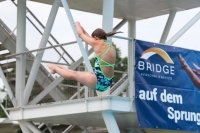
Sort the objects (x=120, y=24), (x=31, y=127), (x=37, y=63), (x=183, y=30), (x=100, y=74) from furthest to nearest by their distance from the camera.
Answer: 1. (x=120, y=24)
2. (x=183, y=30)
3. (x=31, y=127)
4. (x=37, y=63)
5. (x=100, y=74)

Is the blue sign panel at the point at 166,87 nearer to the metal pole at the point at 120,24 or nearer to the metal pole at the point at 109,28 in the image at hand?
the metal pole at the point at 109,28

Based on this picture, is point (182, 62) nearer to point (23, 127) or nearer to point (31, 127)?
point (31, 127)

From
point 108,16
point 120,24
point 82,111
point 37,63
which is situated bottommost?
point 82,111

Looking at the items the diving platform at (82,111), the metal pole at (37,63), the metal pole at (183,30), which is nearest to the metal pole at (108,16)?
the diving platform at (82,111)

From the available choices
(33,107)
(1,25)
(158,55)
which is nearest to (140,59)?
(158,55)

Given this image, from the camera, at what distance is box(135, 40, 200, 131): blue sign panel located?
19.0 meters

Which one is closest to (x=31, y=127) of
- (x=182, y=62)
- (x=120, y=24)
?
(x=182, y=62)

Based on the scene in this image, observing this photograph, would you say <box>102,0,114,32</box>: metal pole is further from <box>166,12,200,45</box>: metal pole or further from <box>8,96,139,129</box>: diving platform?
<box>166,12,200,45</box>: metal pole

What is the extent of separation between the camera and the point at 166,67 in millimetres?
19625

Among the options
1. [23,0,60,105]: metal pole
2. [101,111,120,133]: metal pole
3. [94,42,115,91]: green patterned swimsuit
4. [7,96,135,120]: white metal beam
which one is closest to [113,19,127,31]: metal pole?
[23,0,60,105]: metal pole

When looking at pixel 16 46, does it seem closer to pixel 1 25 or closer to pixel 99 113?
pixel 1 25

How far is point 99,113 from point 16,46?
4318 mm

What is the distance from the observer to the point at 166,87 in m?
19.5

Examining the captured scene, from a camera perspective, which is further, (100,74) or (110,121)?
(110,121)
